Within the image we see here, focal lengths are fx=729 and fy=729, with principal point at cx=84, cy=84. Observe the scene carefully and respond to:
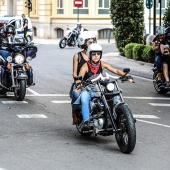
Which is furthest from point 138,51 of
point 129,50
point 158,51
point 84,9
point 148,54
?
point 84,9

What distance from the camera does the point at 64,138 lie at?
11.0 metres

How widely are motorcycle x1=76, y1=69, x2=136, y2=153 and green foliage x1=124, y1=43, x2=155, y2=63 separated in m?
15.2

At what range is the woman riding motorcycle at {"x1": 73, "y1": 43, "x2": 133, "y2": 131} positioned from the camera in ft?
34.3

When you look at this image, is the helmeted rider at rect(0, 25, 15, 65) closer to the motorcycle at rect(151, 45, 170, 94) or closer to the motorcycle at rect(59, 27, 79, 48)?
the motorcycle at rect(151, 45, 170, 94)

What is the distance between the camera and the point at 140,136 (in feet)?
37.0

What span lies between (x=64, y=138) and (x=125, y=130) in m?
1.53

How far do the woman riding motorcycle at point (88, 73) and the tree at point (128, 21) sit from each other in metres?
19.7

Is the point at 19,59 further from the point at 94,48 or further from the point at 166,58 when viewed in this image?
the point at 94,48

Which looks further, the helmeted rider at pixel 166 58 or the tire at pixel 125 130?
the helmeted rider at pixel 166 58

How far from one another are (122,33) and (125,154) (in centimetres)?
2124

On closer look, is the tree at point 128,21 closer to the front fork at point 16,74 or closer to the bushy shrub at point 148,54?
the bushy shrub at point 148,54

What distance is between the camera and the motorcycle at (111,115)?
9.68 metres

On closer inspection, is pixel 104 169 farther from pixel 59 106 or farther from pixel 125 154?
pixel 59 106

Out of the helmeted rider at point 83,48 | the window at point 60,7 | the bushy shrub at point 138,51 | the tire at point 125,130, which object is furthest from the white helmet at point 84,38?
the window at point 60,7
